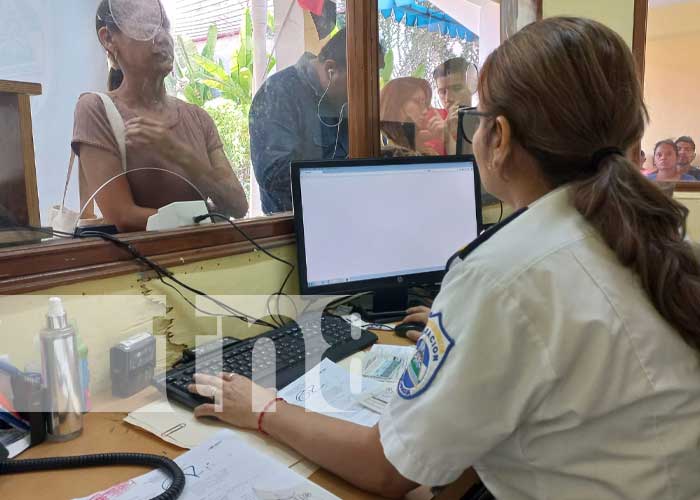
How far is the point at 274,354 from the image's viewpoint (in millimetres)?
1041

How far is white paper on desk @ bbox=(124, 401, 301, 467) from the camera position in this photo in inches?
30.2

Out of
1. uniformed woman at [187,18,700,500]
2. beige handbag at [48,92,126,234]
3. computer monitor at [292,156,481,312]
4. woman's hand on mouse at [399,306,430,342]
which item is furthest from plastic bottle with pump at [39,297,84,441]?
woman's hand on mouse at [399,306,430,342]

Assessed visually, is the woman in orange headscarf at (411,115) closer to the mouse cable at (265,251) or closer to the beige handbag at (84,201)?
the mouse cable at (265,251)

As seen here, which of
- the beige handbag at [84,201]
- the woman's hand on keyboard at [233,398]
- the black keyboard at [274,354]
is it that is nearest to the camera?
the woman's hand on keyboard at [233,398]

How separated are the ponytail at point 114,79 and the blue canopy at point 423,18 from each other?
0.92m

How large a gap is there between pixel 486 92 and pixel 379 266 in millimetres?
715

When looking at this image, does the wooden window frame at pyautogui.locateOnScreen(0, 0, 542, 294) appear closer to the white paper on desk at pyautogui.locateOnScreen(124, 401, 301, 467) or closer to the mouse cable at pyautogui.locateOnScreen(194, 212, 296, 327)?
the mouse cable at pyautogui.locateOnScreen(194, 212, 296, 327)

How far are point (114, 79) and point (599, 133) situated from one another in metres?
1.07

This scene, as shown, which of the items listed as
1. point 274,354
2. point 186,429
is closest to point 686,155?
point 274,354

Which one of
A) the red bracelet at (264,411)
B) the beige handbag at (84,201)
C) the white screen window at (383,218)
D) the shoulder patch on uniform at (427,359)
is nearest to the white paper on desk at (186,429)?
the red bracelet at (264,411)

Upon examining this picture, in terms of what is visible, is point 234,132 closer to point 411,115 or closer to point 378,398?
point 411,115

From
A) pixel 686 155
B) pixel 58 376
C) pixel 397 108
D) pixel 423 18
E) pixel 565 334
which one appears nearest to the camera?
pixel 565 334

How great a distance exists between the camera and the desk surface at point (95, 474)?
67cm

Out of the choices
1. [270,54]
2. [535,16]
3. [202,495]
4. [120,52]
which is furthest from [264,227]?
[535,16]
